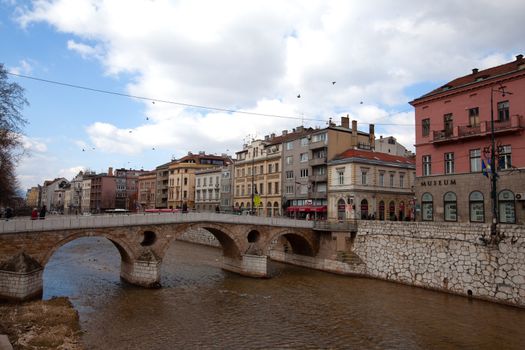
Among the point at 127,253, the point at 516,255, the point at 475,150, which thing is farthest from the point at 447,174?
the point at 127,253

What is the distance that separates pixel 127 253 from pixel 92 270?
295 inches

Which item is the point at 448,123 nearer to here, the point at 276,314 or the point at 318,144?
the point at 318,144

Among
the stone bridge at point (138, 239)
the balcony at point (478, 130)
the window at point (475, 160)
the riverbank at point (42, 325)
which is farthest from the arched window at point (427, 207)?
the riverbank at point (42, 325)

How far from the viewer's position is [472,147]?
3028cm

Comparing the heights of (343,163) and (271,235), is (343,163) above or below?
above

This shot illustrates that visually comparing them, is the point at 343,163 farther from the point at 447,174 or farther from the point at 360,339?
the point at 360,339

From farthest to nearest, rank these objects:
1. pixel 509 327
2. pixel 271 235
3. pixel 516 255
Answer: pixel 271 235 → pixel 516 255 → pixel 509 327

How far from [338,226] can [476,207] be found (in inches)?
442

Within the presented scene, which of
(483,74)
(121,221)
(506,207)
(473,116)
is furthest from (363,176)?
(121,221)

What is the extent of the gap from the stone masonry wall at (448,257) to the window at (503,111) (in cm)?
894

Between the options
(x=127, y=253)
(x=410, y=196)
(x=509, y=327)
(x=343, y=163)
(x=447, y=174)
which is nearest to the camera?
(x=509, y=327)

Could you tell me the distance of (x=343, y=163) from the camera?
44219 mm

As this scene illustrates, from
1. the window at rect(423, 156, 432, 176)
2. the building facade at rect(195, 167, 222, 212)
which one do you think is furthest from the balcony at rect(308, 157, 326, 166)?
the building facade at rect(195, 167, 222, 212)

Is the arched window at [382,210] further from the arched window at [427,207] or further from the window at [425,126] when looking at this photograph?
the window at [425,126]
